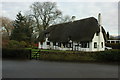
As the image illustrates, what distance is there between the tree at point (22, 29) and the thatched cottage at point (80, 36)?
788cm

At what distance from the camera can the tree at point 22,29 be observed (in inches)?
1417

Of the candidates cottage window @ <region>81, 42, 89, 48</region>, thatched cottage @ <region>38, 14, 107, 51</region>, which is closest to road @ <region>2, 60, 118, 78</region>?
cottage window @ <region>81, 42, 89, 48</region>

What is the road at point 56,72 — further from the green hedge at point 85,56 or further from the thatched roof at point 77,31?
the thatched roof at point 77,31

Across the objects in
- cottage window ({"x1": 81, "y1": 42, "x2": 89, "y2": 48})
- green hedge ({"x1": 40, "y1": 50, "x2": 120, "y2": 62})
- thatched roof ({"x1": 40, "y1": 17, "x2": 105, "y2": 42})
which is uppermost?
thatched roof ({"x1": 40, "y1": 17, "x2": 105, "y2": 42})

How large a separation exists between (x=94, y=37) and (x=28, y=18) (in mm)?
23793

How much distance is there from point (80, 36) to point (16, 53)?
13266 millimetres

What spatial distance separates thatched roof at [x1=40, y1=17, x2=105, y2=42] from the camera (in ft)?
84.3

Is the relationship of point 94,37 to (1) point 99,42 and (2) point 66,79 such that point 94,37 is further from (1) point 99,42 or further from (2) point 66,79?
(2) point 66,79

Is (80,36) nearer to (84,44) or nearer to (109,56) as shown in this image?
(84,44)

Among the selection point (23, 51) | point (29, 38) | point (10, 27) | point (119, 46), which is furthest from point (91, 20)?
point (10, 27)

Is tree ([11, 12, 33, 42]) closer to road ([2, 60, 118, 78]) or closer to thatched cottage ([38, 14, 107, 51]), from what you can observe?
thatched cottage ([38, 14, 107, 51])

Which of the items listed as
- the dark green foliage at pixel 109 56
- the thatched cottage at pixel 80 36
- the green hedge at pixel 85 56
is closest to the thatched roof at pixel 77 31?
the thatched cottage at pixel 80 36

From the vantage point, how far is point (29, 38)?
39844 millimetres

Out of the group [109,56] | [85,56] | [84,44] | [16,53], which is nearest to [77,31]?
[84,44]
